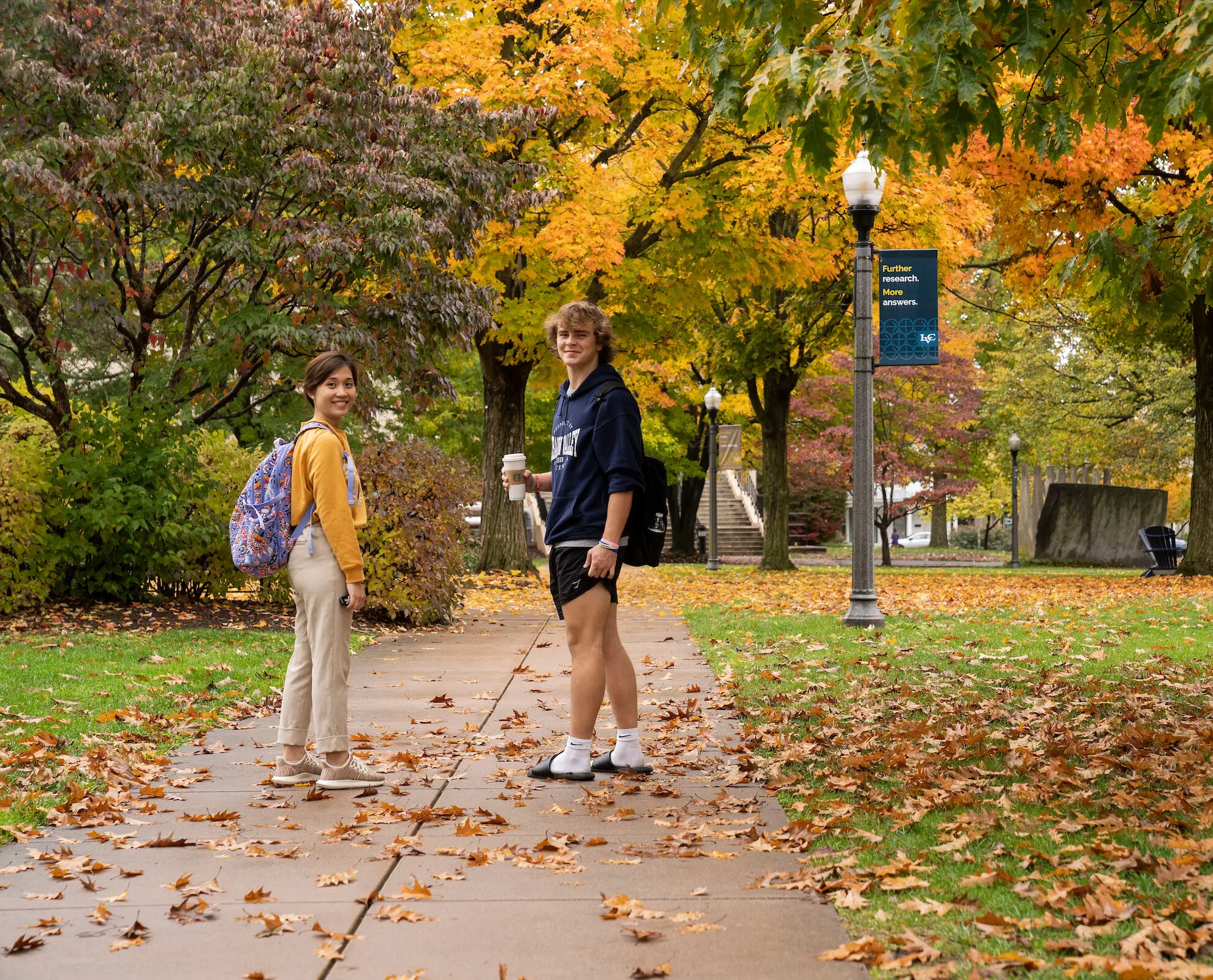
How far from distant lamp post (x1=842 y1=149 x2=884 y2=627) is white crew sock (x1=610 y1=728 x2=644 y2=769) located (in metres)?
6.45

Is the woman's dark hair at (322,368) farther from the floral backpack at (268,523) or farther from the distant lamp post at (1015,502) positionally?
the distant lamp post at (1015,502)

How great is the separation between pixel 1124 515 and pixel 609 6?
62.5ft

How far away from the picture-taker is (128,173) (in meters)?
11.6

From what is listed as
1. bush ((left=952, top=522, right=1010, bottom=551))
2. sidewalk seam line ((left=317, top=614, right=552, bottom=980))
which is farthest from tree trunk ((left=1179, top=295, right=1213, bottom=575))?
bush ((left=952, top=522, right=1010, bottom=551))

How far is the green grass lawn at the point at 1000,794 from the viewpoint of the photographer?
12.1 ft

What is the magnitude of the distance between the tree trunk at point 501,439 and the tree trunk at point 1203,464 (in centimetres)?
1097

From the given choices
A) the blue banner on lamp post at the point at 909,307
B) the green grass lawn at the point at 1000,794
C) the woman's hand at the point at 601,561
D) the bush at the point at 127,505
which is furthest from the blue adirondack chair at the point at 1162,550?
the woman's hand at the point at 601,561

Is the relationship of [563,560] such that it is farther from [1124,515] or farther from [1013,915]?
[1124,515]

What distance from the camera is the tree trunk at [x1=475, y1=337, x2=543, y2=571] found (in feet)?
69.3

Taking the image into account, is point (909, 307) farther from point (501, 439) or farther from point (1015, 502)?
point (1015, 502)

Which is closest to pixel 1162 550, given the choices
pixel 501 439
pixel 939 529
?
pixel 501 439

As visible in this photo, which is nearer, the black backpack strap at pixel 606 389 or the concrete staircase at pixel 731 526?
the black backpack strap at pixel 606 389

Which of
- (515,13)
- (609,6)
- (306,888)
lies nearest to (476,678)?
(306,888)

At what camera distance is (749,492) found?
4675 centimetres
